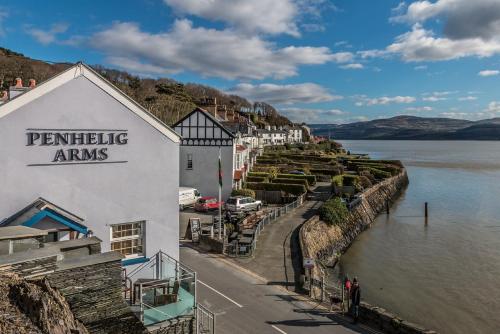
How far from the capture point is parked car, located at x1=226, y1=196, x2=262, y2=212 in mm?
30680

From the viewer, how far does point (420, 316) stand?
17.6m

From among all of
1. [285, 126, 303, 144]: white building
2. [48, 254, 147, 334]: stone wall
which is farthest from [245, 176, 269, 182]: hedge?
[285, 126, 303, 144]: white building

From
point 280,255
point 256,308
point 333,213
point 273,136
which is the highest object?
point 273,136

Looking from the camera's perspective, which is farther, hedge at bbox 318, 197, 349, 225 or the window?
hedge at bbox 318, 197, 349, 225

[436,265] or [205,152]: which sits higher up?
[205,152]

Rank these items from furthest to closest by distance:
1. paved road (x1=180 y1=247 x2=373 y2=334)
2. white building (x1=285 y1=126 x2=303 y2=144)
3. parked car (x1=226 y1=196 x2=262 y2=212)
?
white building (x1=285 y1=126 x2=303 y2=144), parked car (x1=226 y1=196 x2=262 y2=212), paved road (x1=180 y1=247 x2=373 y2=334)

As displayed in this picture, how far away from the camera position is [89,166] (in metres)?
11.1

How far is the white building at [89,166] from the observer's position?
9.72 m

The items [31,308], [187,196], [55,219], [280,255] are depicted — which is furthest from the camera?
[187,196]

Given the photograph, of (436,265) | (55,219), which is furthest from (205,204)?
(55,219)

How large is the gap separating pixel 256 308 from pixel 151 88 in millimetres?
126383

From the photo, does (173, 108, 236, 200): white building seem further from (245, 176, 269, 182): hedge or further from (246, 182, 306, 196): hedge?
(245, 176, 269, 182): hedge

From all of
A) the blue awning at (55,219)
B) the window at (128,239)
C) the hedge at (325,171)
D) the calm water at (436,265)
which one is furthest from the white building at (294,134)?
the blue awning at (55,219)

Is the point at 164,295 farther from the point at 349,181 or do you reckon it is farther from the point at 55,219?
the point at 349,181
